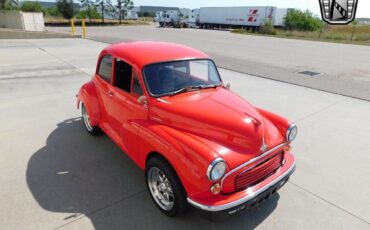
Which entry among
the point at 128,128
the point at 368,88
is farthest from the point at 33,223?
the point at 368,88

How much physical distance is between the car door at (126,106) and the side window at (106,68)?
8.2 inches

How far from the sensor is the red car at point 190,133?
248 centimetres

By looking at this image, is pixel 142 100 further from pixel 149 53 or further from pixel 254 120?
pixel 254 120

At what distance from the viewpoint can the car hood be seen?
2.70m

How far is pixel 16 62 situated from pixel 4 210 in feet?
33.0

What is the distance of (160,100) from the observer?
3098 millimetres

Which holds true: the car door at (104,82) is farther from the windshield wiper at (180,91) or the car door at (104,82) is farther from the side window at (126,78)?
the windshield wiper at (180,91)

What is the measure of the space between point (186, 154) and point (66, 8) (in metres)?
53.8

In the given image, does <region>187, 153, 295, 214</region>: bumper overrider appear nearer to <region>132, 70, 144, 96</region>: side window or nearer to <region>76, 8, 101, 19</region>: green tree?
<region>132, 70, 144, 96</region>: side window

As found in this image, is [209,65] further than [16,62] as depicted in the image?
No

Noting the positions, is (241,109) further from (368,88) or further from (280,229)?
(368,88)

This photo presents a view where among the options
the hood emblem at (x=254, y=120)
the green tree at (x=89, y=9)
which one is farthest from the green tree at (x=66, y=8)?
the hood emblem at (x=254, y=120)

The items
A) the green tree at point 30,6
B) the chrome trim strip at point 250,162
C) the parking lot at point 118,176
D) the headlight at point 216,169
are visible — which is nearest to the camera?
the headlight at point 216,169

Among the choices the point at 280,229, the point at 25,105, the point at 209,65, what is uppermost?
the point at 209,65
